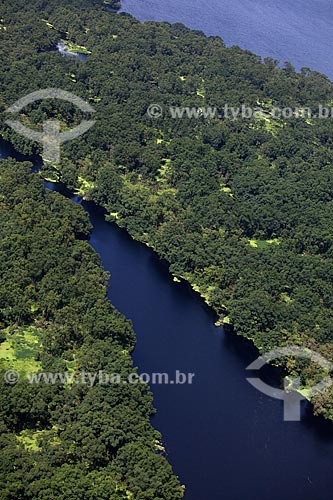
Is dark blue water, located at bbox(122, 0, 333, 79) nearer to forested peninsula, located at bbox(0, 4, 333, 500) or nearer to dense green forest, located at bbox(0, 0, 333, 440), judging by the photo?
dense green forest, located at bbox(0, 0, 333, 440)

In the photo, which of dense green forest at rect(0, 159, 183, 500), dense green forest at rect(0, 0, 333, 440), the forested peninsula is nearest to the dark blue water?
dense green forest at rect(0, 0, 333, 440)

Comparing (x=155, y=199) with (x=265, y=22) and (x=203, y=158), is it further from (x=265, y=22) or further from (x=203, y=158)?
(x=265, y=22)

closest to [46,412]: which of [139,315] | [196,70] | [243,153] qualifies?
[139,315]

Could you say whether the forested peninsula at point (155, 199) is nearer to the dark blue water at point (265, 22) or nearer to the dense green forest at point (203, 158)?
the dense green forest at point (203, 158)

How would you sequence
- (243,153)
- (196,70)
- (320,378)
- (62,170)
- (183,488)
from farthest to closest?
Answer: (196,70), (243,153), (62,170), (320,378), (183,488)

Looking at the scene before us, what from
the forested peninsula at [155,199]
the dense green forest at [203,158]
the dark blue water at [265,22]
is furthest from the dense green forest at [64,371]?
the dark blue water at [265,22]

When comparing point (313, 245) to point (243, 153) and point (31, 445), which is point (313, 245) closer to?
point (243, 153)
